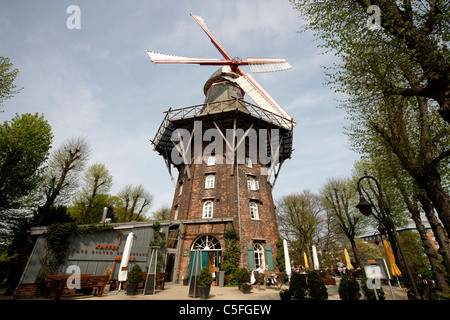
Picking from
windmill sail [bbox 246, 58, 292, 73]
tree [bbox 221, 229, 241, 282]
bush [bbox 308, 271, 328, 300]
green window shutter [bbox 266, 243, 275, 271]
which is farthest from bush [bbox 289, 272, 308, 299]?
windmill sail [bbox 246, 58, 292, 73]

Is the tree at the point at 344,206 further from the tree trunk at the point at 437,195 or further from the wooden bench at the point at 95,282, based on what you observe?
the wooden bench at the point at 95,282

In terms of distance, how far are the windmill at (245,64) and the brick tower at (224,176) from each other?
0.46 ft

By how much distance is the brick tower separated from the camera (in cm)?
1391

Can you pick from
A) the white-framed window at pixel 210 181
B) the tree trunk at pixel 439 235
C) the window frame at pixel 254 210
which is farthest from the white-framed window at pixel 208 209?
the tree trunk at pixel 439 235

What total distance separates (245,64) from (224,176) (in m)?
14.8

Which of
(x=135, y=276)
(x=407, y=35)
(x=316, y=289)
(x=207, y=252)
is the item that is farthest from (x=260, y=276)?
(x=407, y=35)

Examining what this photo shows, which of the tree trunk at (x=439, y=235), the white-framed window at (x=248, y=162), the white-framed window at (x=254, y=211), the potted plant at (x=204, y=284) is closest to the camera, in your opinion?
the potted plant at (x=204, y=284)

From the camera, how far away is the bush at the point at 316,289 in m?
7.12

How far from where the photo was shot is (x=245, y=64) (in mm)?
23703

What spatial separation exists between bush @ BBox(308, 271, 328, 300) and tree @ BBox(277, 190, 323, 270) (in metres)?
19.9

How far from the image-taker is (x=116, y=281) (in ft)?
35.5

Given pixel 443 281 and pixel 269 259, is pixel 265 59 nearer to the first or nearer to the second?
pixel 269 259

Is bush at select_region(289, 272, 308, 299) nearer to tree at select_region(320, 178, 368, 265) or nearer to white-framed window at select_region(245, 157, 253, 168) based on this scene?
white-framed window at select_region(245, 157, 253, 168)
